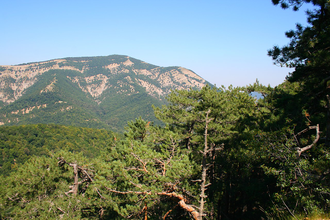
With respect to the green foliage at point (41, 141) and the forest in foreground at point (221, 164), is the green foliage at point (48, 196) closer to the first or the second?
the forest in foreground at point (221, 164)

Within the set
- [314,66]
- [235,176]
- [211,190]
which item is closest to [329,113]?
[314,66]

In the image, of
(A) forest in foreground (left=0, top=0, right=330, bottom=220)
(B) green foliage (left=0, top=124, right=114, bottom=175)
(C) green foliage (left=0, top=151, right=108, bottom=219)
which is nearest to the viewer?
(A) forest in foreground (left=0, top=0, right=330, bottom=220)

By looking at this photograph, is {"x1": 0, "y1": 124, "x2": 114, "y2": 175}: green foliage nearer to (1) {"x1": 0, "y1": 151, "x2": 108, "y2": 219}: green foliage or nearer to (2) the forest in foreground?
(1) {"x1": 0, "y1": 151, "x2": 108, "y2": 219}: green foliage

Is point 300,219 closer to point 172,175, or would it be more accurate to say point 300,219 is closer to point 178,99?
point 172,175

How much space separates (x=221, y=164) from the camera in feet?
40.9

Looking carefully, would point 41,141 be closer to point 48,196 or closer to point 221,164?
point 48,196

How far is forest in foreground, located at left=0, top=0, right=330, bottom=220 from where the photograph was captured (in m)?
4.52

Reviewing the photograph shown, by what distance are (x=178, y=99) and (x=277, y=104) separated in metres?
7.98

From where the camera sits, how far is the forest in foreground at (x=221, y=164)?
178 inches

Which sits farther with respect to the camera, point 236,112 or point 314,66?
point 236,112

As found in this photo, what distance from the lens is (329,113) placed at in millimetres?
5328

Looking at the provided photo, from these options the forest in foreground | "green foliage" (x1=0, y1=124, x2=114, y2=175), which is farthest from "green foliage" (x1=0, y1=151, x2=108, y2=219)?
"green foliage" (x1=0, y1=124, x2=114, y2=175)

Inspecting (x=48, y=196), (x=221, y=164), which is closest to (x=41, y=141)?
(x=48, y=196)

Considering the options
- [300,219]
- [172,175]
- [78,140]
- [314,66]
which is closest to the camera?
[300,219]
